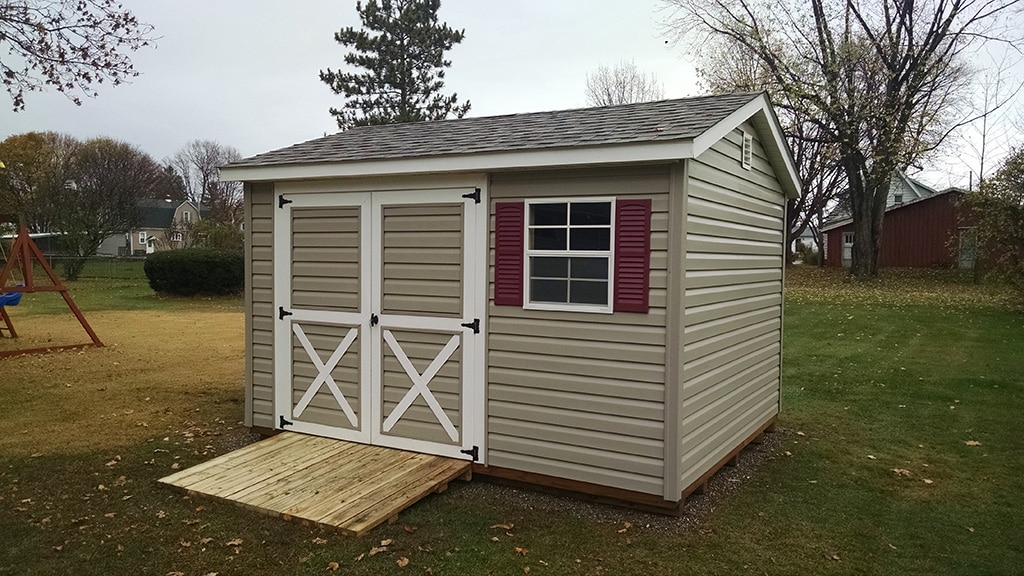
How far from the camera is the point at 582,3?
49.8ft

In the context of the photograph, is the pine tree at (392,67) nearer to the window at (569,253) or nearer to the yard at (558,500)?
the yard at (558,500)

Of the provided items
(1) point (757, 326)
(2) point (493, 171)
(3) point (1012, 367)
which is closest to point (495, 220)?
(2) point (493, 171)

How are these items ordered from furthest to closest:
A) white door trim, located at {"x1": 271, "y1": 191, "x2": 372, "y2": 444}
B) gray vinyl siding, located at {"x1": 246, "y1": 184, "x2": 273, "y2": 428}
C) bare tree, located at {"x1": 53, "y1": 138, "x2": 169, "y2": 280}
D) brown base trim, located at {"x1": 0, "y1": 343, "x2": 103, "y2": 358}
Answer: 1. bare tree, located at {"x1": 53, "y1": 138, "x2": 169, "y2": 280}
2. brown base trim, located at {"x1": 0, "y1": 343, "x2": 103, "y2": 358}
3. gray vinyl siding, located at {"x1": 246, "y1": 184, "x2": 273, "y2": 428}
4. white door trim, located at {"x1": 271, "y1": 191, "x2": 372, "y2": 444}

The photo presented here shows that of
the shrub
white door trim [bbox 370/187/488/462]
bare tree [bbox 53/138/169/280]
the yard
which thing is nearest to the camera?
the yard

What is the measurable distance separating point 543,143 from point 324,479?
2.75m

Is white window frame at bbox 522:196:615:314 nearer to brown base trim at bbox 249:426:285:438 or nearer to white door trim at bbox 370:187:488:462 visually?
white door trim at bbox 370:187:488:462

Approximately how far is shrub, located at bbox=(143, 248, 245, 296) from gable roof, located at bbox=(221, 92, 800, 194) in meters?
13.7

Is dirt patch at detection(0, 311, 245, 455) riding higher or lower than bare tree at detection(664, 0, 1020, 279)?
lower

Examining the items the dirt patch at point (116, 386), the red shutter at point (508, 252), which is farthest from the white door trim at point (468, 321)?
the dirt patch at point (116, 386)

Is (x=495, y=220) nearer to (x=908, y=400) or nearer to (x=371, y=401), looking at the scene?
(x=371, y=401)

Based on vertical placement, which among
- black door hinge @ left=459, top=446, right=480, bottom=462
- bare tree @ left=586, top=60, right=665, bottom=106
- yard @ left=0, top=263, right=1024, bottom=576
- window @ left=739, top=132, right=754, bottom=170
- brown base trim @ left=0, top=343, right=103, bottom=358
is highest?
bare tree @ left=586, top=60, right=665, bottom=106

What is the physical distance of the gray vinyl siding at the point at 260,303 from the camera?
6.00 metres

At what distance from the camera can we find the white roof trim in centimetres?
430

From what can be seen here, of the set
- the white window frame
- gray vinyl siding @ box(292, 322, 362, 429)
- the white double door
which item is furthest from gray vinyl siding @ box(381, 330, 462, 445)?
the white window frame
